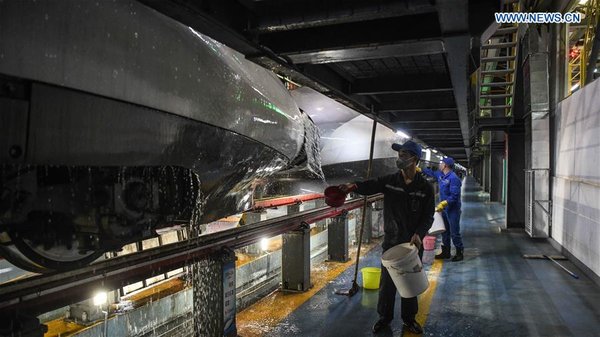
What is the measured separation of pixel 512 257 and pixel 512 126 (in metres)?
3.98

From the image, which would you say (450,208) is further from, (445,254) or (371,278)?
(371,278)

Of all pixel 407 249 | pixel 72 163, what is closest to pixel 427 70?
pixel 407 249

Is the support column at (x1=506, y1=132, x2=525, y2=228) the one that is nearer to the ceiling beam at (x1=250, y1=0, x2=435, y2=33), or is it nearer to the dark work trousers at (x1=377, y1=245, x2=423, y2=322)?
the dark work trousers at (x1=377, y1=245, x2=423, y2=322)

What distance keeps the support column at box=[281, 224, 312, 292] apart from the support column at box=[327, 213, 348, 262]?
150cm

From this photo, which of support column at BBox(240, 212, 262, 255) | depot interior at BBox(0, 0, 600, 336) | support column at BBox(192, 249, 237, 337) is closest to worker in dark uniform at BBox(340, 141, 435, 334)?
depot interior at BBox(0, 0, 600, 336)

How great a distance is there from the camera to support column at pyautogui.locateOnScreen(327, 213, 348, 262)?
614 cm

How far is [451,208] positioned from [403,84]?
260 centimetres

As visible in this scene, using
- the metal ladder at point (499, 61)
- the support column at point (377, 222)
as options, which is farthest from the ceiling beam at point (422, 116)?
the metal ladder at point (499, 61)

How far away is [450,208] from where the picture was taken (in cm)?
647

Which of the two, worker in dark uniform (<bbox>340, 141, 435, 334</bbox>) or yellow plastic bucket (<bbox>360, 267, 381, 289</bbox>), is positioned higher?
worker in dark uniform (<bbox>340, 141, 435, 334</bbox>)

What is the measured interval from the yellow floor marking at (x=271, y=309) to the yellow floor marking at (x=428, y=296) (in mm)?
881

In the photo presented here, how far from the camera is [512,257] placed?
650 cm

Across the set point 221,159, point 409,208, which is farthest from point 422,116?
point 221,159

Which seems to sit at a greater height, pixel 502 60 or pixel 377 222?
pixel 502 60
